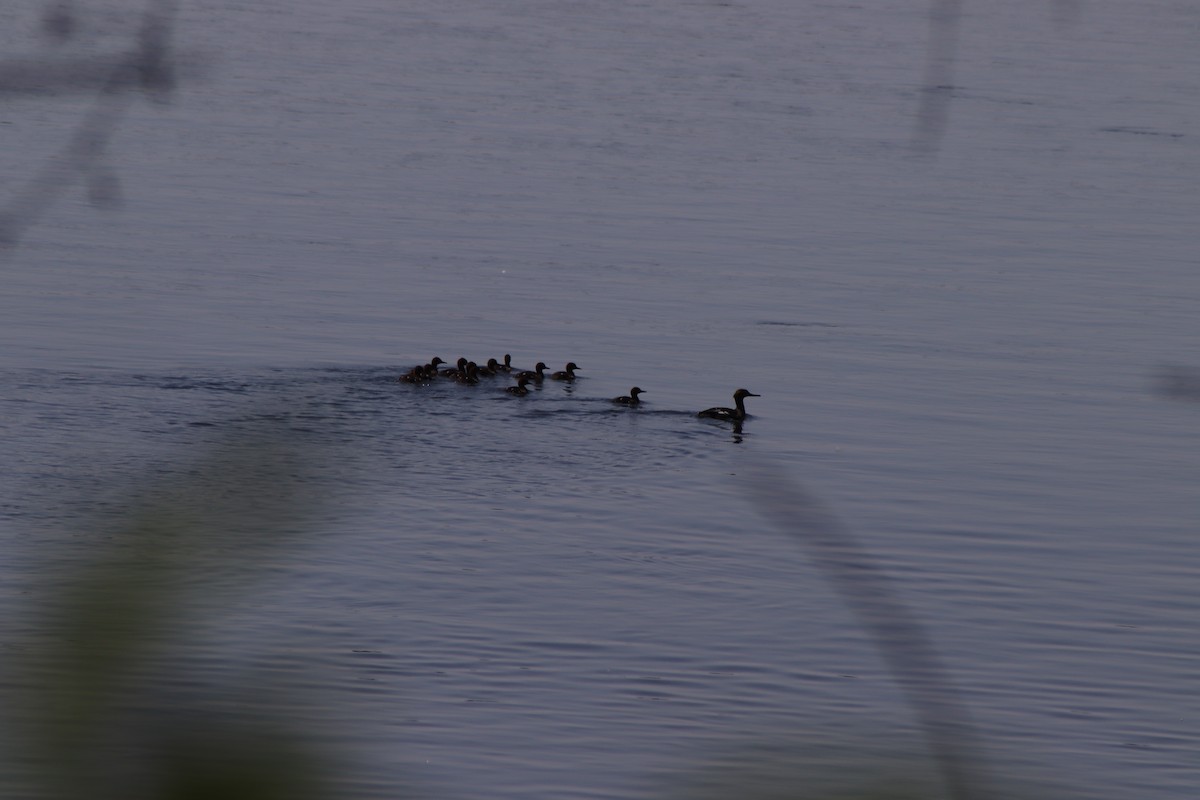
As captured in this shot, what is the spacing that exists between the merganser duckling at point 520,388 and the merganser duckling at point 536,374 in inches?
2.4

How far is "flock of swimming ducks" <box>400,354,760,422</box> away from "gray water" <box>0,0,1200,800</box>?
0.22 metres

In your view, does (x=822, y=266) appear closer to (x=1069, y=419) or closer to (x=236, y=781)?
(x=1069, y=419)

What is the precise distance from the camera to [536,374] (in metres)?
20.0

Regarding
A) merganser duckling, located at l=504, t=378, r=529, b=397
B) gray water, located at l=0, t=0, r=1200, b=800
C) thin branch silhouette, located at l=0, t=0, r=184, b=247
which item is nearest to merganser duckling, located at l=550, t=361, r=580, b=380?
gray water, located at l=0, t=0, r=1200, b=800

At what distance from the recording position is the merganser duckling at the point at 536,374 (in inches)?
776

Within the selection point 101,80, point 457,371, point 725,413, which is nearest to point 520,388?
point 457,371

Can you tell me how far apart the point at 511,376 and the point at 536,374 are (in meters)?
0.48

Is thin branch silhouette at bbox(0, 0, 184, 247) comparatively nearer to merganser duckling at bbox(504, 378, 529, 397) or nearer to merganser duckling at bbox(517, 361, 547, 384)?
merganser duckling at bbox(504, 378, 529, 397)

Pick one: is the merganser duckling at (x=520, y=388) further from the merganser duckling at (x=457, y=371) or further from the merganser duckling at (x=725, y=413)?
the merganser duckling at (x=725, y=413)

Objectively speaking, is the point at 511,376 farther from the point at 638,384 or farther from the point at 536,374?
the point at 638,384

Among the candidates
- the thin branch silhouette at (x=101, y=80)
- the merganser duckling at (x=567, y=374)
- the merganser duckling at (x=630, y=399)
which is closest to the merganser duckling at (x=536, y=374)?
the merganser duckling at (x=567, y=374)

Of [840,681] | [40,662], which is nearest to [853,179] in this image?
[840,681]

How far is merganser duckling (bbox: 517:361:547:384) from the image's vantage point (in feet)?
64.7

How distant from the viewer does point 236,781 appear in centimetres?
178
